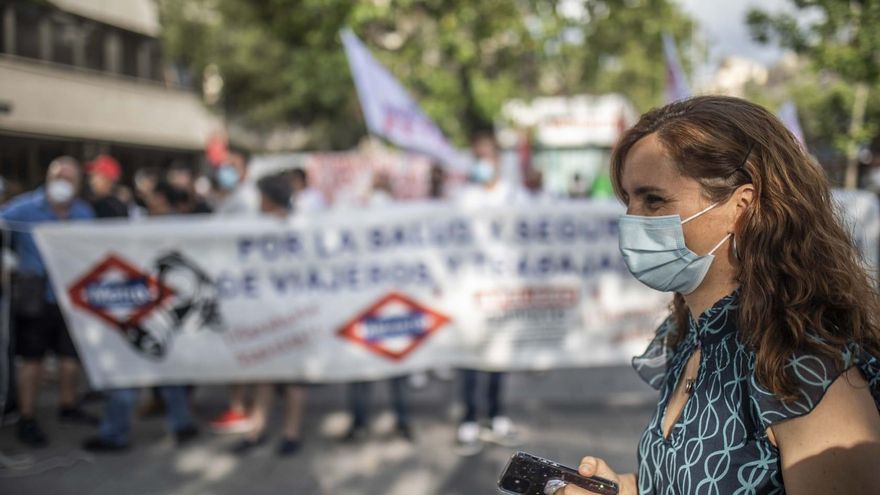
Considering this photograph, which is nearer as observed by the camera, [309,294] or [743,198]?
[743,198]

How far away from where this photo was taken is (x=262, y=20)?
1430 centimetres

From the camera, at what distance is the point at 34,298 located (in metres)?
5.59

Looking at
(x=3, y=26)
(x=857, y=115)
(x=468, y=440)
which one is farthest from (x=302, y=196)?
(x=857, y=115)

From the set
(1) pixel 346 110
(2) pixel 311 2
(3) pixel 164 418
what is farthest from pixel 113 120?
(3) pixel 164 418

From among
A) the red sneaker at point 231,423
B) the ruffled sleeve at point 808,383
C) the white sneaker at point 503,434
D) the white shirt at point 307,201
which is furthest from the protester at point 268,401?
the ruffled sleeve at point 808,383

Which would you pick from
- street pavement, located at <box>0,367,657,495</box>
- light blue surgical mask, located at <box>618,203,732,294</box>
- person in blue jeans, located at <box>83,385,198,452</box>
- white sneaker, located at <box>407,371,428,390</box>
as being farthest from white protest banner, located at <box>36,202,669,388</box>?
light blue surgical mask, located at <box>618,203,732,294</box>

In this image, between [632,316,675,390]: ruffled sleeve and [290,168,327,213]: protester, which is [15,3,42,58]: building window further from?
[632,316,675,390]: ruffled sleeve

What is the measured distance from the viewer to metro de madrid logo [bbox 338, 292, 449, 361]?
554cm

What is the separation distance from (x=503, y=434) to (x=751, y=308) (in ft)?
13.4

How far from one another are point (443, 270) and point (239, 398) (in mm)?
1898

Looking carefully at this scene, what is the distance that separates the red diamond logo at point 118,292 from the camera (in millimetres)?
5473

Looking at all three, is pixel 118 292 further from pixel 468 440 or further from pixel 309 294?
Result: pixel 468 440

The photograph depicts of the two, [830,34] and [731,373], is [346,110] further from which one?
[731,373]

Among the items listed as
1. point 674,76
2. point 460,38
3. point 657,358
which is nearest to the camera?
point 657,358
